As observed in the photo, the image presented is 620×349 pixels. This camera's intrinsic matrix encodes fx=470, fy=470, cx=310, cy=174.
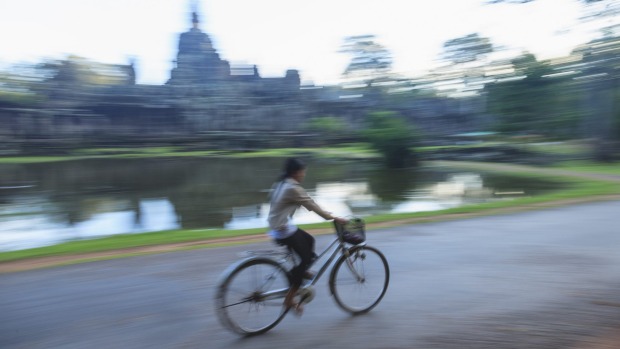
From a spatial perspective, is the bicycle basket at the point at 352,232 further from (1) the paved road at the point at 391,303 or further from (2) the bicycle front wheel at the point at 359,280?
(1) the paved road at the point at 391,303

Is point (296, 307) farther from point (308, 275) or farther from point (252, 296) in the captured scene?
point (252, 296)

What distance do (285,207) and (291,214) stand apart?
92 millimetres

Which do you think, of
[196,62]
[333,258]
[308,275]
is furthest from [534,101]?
[196,62]

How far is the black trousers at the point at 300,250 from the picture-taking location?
409cm

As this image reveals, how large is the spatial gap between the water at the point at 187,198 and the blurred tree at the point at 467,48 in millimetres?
32632

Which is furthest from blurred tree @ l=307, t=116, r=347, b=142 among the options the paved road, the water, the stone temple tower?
the paved road

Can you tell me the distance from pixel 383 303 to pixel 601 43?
30627 mm

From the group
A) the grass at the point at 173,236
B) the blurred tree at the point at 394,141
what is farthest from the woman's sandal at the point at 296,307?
the blurred tree at the point at 394,141

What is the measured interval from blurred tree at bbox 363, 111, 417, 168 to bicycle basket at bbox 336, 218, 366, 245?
28.3 meters

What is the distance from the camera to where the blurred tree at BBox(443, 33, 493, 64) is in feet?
180

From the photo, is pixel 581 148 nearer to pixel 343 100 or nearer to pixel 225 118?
pixel 343 100

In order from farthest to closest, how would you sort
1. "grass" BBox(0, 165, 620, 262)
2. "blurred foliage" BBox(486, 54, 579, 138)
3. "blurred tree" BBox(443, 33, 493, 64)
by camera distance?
"blurred tree" BBox(443, 33, 493, 64), "blurred foliage" BBox(486, 54, 579, 138), "grass" BBox(0, 165, 620, 262)

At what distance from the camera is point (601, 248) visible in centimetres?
693

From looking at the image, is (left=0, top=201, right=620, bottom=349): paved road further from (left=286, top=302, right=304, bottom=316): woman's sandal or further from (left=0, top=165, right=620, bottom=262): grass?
(left=0, top=165, right=620, bottom=262): grass
